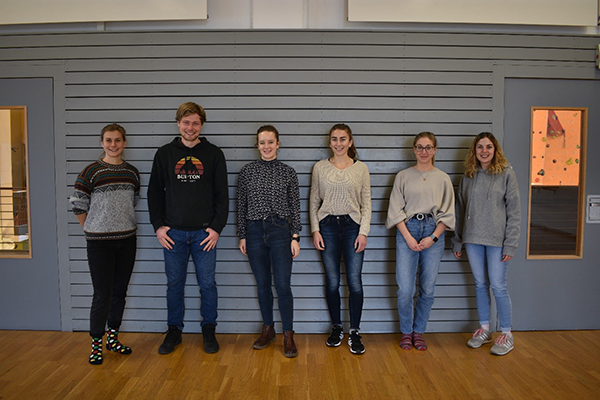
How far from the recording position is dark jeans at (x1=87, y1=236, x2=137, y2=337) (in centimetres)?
319

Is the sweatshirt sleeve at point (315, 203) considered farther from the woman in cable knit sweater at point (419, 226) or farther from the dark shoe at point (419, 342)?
the dark shoe at point (419, 342)

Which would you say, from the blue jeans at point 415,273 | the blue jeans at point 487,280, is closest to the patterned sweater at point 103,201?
the blue jeans at point 415,273

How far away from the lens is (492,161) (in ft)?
11.3

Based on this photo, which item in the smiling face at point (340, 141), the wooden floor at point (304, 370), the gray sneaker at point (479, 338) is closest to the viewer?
the wooden floor at point (304, 370)

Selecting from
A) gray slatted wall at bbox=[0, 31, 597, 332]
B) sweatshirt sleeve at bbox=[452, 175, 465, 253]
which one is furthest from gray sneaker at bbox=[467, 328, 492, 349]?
sweatshirt sleeve at bbox=[452, 175, 465, 253]

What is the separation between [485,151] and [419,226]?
810mm

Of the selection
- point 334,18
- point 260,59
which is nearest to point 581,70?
point 334,18

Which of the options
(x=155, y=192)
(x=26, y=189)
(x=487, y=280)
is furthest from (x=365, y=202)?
(x=26, y=189)

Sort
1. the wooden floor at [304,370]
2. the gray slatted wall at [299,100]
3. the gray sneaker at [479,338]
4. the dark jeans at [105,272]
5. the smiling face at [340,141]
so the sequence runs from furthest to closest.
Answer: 1. the gray slatted wall at [299,100]
2. the gray sneaker at [479,338]
3. the smiling face at [340,141]
4. the dark jeans at [105,272]
5. the wooden floor at [304,370]

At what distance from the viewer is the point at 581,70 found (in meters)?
3.83

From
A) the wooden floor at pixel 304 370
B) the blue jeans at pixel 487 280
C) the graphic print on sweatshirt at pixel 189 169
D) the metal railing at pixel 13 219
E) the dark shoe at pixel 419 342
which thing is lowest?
the wooden floor at pixel 304 370

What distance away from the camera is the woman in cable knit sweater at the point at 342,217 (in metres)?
3.41

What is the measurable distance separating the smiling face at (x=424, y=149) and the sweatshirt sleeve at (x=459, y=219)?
45cm

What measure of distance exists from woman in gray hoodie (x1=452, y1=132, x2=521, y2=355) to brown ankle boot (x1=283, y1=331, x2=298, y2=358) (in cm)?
147
